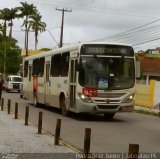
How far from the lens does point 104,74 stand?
71.1ft

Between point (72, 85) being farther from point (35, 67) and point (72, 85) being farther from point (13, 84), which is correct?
point (13, 84)

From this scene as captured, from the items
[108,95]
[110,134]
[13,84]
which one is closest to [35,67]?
[108,95]

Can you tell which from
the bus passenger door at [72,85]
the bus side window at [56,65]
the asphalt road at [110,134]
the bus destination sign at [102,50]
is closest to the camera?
the asphalt road at [110,134]

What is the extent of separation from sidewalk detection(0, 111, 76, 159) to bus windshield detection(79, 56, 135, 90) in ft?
15.7

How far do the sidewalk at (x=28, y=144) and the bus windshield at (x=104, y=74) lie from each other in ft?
15.7

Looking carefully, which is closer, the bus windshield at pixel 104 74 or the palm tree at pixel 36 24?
the bus windshield at pixel 104 74

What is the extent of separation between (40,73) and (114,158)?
19039 mm

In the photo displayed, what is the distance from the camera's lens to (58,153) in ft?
39.0

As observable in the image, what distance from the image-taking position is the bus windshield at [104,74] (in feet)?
71.1

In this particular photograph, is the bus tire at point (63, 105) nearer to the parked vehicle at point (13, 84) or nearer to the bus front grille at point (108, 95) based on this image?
the bus front grille at point (108, 95)

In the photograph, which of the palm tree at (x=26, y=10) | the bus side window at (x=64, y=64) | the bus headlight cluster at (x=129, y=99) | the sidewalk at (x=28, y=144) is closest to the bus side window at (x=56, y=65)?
the bus side window at (x=64, y=64)

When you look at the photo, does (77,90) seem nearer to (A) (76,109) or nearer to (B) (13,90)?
(A) (76,109)

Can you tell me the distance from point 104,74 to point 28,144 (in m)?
8.88

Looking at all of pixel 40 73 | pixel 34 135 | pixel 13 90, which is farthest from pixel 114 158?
pixel 13 90
